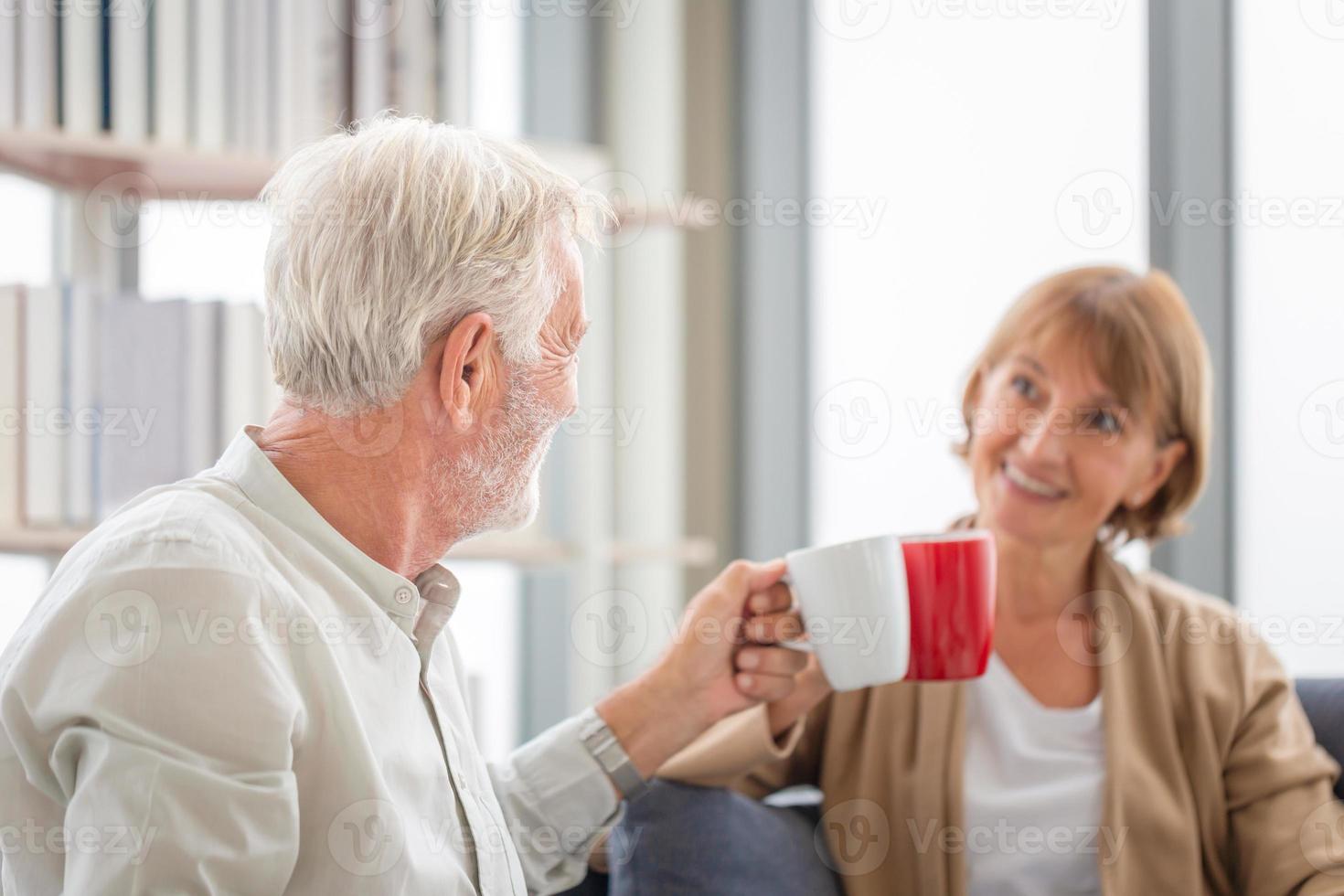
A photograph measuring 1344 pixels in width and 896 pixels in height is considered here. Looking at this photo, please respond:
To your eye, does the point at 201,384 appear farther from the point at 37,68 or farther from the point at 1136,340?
the point at 1136,340

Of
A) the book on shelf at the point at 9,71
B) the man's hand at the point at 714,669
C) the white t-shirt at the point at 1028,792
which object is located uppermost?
the book on shelf at the point at 9,71

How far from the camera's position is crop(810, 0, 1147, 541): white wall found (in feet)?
6.84

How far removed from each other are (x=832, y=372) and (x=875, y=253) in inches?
10.4

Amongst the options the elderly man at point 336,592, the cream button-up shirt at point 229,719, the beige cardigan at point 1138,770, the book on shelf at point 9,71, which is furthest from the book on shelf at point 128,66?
the beige cardigan at point 1138,770

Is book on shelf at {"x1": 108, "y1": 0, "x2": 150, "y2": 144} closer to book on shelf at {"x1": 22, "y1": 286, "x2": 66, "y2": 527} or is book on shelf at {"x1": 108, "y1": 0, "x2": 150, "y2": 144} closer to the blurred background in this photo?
the blurred background

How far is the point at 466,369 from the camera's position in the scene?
980mm

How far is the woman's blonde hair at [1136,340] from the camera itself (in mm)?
1499

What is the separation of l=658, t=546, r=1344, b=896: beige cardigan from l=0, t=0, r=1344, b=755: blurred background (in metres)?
0.45

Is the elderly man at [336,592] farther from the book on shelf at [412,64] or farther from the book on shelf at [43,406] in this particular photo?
the book on shelf at [412,64]

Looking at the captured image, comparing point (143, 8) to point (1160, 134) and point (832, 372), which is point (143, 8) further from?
point (1160, 134)

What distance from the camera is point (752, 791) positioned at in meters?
1.38

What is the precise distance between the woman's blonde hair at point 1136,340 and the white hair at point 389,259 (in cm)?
79

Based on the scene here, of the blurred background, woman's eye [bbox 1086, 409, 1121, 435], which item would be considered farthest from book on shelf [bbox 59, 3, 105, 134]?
woman's eye [bbox 1086, 409, 1121, 435]

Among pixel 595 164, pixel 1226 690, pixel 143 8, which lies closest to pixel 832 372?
pixel 595 164
